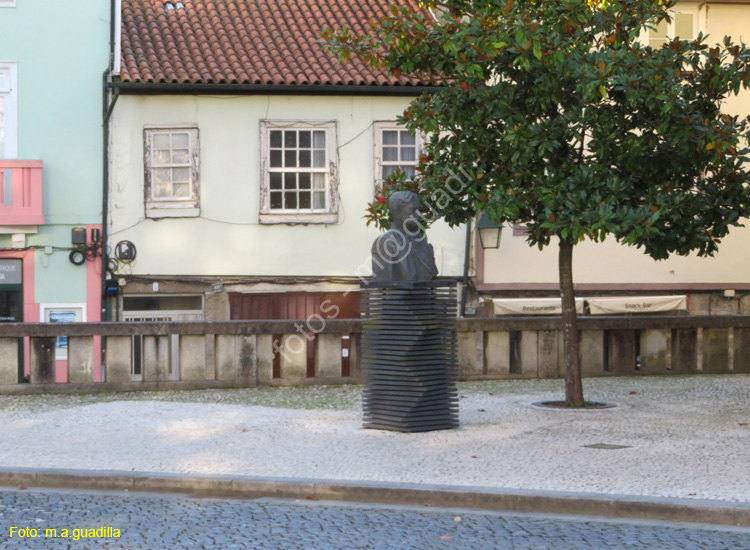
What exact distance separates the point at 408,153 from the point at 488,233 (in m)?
2.69

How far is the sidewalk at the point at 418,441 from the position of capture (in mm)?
8758

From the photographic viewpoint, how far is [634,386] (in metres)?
15.8

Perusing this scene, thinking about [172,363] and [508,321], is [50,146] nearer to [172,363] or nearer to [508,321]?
[172,363]

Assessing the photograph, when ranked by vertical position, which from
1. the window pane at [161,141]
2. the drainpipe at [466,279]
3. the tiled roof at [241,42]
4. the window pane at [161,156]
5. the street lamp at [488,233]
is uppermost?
the tiled roof at [241,42]

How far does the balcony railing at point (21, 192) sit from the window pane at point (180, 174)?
8.02ft

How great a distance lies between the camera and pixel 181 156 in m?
22.0

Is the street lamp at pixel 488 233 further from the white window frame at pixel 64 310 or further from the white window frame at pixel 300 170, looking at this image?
the white window frame at pixel 64 310

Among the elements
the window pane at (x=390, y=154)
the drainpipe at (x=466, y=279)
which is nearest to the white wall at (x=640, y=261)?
the drainpipe at (x=466, y=279)

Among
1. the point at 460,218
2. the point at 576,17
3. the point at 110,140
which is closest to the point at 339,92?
the point at 110,140

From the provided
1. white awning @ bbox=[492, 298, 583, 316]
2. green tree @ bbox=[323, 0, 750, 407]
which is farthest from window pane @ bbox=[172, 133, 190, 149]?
green tree @ bbox=[323, 0, 750, 407]

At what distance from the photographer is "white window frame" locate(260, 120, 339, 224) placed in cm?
2214

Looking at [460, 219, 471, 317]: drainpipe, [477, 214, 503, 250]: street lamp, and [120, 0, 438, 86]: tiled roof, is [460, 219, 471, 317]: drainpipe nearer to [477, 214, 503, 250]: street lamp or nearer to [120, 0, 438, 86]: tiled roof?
[477, 214, 503, 250]: street lamp

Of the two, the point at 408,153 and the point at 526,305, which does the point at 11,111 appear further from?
the point at 526,305

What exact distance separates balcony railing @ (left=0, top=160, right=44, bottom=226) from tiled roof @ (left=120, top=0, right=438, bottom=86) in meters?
2.42
